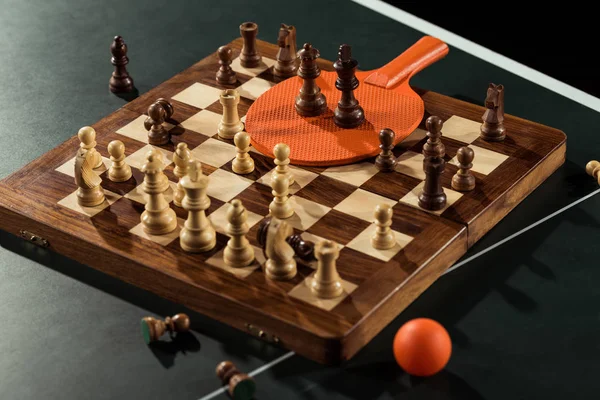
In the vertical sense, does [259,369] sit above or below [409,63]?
below

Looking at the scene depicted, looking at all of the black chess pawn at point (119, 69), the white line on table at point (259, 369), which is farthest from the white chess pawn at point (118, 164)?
the white line on table at point (259, 369)

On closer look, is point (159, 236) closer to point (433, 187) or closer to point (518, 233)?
point (433, 187)

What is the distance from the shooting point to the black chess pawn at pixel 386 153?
3.37m

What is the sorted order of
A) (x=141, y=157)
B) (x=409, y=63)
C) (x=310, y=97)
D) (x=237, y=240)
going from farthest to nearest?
(x=409, y=63), (x=310, y=97), (x=141, y=157), (x=237, y=240)

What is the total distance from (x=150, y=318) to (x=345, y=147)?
2.88ft

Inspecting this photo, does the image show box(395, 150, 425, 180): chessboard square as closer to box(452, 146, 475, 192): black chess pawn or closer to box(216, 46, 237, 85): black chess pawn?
box(452, 146, 475, 192): black chess pawn

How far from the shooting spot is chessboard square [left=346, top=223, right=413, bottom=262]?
307 cm

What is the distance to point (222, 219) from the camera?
3.21m

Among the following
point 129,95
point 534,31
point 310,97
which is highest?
point 310,97

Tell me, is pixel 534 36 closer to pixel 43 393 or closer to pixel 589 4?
pixel 589 4

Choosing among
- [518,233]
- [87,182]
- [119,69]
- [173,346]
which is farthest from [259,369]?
[119,69]

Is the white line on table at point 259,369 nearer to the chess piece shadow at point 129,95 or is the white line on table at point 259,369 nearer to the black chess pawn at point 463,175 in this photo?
the black chess pawn at point 463,175

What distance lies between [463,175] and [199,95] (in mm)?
961

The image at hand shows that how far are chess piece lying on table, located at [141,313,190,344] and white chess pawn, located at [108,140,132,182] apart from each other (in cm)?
60
